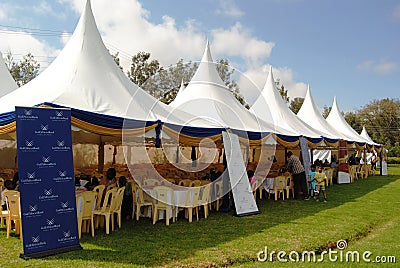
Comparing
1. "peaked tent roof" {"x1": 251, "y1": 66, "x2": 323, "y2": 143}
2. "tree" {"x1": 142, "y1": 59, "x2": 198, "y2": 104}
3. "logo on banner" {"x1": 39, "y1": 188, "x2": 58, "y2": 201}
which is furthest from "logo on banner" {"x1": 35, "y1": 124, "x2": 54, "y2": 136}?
"peaked tent roof" {"x1": 251, "y1": 66, "x2": 323, "y2": 143}

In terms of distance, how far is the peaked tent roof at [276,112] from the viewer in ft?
50.0

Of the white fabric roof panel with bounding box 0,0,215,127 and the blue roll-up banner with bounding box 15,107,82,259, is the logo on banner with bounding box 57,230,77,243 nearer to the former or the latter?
the blue roll-up banner with bounding box 15,107,82,259

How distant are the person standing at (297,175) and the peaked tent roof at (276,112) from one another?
8.90 feet

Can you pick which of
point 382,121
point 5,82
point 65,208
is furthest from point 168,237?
point 382,121

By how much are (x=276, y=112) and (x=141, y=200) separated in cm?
947

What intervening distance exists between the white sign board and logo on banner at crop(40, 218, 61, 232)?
4358 millimetres

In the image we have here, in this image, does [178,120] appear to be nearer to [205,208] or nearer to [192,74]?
[205,208]

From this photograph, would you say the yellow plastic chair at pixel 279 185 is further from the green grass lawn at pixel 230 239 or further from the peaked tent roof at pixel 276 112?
the peaked tent roof at pixel 276 112

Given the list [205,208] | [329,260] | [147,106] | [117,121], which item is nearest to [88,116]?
[117,121]

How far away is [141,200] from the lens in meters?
8.00

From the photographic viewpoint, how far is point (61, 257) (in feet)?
A: 17.6

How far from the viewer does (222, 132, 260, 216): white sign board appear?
8969 mm

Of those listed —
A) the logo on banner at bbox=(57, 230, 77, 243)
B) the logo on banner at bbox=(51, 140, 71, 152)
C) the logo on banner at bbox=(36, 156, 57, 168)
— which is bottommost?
the logo on banner at bbox=(57, 230, 77, 243)

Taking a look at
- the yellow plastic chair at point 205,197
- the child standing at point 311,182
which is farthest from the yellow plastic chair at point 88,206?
the child standing at point 311,182
